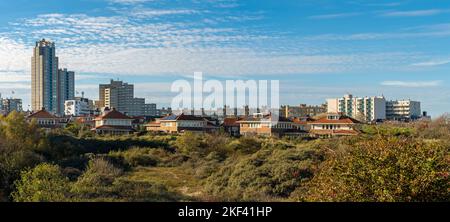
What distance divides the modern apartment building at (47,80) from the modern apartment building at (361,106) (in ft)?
224

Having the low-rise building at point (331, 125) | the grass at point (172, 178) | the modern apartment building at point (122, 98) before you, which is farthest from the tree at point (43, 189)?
the modern apartment building at point (122, 98)

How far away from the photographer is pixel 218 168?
30781 mm

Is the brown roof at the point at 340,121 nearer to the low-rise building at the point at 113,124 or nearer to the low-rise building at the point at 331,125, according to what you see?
the low-rise building at the point at 331,125

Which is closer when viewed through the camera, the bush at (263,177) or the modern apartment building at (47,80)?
the bush at (263,177)

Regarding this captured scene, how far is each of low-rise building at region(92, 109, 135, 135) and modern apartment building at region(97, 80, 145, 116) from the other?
43.2 m

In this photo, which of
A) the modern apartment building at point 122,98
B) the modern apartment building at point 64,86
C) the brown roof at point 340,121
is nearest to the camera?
the brown roof at point 340,121

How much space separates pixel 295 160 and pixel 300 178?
14.7 feet

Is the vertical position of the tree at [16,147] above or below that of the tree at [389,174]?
below

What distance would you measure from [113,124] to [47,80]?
218ft

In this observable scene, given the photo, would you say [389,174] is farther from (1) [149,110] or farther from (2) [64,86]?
(2) [64,86]

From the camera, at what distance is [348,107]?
413 feet

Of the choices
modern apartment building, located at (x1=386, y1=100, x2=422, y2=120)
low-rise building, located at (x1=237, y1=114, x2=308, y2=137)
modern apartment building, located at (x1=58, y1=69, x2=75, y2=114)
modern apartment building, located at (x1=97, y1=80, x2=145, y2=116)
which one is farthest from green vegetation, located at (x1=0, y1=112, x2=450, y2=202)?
modern apartment building, located at (x1=386, y1=100, x2=422, y2=120)

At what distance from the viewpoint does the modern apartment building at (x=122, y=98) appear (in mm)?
101812
